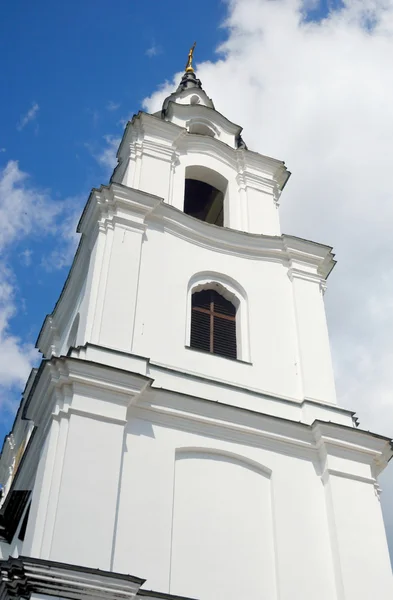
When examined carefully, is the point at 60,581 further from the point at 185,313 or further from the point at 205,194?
the point at 205,194

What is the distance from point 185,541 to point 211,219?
35.6 feet

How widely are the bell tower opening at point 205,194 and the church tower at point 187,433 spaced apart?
170cm

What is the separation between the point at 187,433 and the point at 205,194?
925 centimetres

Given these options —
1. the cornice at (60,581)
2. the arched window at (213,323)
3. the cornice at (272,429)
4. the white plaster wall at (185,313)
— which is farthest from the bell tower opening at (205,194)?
the cornice at (60,581)

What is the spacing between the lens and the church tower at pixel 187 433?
11070 millimetres

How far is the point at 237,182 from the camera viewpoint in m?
19.9

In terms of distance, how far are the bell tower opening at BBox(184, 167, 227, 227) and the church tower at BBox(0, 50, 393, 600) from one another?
170 cm

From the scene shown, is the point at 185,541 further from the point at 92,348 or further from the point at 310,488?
the point at 92,348

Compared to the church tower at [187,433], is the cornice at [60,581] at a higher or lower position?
lower

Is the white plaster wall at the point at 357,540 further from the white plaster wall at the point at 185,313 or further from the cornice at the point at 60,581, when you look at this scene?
the cornice at the point at 60,581

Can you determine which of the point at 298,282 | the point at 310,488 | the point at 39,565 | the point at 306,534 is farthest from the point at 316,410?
the point at 39,565

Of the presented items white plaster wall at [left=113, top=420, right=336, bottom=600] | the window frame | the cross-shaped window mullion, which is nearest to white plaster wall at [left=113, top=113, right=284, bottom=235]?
the window frame

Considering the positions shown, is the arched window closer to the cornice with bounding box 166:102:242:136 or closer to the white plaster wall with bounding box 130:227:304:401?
the white plaster wall with bounding box 130:227:304:401

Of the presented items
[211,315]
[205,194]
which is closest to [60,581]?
[211,315]
